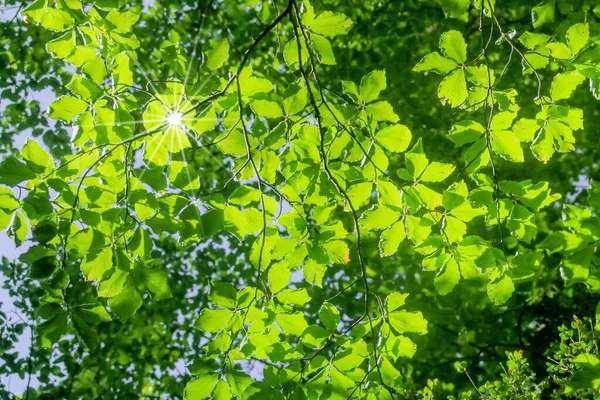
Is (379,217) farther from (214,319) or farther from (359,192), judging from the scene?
(214,319)

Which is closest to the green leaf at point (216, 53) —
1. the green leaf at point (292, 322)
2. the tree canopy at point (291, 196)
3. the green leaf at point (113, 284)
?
the tree canopy at point (291, 196)

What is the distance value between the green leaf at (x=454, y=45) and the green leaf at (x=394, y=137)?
0.81 ft

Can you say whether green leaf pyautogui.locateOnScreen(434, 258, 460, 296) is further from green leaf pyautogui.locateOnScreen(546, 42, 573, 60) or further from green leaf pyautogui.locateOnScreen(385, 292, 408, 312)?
green leaf pyautogui.locateOnScreen(546, 42, 573, 60)

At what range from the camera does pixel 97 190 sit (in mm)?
1641

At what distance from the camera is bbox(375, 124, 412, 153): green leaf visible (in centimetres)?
171

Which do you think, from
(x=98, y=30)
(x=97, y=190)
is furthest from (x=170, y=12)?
(x=97, y=190)

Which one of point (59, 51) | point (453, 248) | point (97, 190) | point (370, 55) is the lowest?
point (453, 248)

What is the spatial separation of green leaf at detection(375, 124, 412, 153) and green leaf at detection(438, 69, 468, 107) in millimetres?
155

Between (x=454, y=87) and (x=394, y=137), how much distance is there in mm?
230

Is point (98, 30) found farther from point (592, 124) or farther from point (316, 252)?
point (592, 124)

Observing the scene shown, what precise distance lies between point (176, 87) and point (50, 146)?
11.4 feet

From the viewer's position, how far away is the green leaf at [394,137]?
171 centimetres

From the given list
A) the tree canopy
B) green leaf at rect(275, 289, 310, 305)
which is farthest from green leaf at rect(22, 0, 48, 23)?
green leaf at rect(275, 289, 310, 305)

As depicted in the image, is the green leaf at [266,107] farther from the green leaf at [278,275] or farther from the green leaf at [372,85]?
the green leaf at [278,275]
